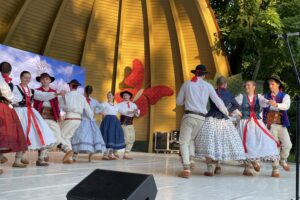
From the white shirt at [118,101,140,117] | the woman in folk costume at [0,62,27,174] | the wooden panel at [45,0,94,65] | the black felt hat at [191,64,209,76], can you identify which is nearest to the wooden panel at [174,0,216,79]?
the wooden panel at [45,0,94,65]

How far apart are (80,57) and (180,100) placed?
6977 mm

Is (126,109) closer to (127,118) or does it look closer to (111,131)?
(127,118)

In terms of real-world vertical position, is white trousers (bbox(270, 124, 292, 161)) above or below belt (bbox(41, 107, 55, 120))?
below

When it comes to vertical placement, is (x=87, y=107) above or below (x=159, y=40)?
below

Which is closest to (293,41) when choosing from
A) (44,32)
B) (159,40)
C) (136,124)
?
(159,40)

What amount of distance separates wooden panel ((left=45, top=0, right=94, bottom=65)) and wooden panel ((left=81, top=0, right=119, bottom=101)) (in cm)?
24

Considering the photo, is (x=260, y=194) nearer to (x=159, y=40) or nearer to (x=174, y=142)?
(x=174, y=142)

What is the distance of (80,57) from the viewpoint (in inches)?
488

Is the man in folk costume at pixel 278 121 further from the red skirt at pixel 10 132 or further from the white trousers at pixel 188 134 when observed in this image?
the red skirt at pixel 10 132

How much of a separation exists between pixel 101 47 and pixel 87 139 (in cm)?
578

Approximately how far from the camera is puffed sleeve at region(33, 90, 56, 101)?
644cm

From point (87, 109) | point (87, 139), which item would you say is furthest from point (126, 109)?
point (87, 139)

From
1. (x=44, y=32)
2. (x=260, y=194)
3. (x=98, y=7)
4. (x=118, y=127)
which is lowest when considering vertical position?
(x=260, y=194)

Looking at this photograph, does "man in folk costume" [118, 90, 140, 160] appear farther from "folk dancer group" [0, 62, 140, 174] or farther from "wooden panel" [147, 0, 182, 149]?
"wooden panel" [147, 0, 182, 149]
